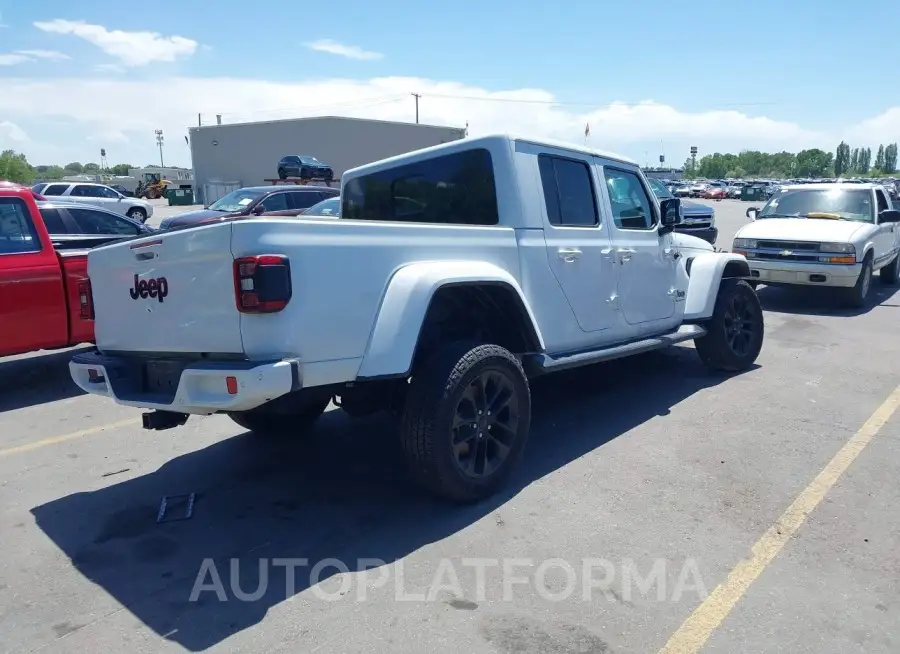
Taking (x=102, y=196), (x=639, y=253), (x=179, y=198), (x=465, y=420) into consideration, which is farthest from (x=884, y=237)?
(x=179, y=198)

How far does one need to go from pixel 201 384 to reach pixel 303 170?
25.6 metres

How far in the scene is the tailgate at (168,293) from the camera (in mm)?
3250

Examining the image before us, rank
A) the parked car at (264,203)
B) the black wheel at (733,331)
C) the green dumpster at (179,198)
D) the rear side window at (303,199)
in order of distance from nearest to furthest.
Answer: the black wheel at (733,331) → the parked car at (264,203) → the rear side window at (303,199) → the green dumpster at (179,198)

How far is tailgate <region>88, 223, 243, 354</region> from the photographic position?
10.7 feet

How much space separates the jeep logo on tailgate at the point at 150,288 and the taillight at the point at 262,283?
25.8 inches

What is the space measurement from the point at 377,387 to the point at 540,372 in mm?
1068

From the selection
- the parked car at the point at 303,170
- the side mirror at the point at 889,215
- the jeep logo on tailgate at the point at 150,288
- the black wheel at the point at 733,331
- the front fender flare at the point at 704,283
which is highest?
the parked car at the point at 303,170

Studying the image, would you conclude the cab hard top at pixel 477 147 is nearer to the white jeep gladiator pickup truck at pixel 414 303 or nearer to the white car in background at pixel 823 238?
the white jeep gladiator pickup truck at pixel 414 303

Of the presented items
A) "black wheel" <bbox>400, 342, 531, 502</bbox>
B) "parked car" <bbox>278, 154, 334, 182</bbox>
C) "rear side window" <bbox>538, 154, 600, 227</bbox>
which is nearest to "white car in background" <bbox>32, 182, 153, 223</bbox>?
"parked car" <bbox>278, 154, 334, 182</bbox>

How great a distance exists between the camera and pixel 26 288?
6.11 m

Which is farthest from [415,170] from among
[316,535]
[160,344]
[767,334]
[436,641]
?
[767,334]

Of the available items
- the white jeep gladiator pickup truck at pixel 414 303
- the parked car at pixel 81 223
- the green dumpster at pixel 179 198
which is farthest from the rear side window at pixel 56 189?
the white jeep gladiator pickup truck at pixel 414 303

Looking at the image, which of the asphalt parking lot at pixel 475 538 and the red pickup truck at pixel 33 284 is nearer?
the asphalt parking lot at pixel 475 538

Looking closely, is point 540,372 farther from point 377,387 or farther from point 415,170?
point 415,170
